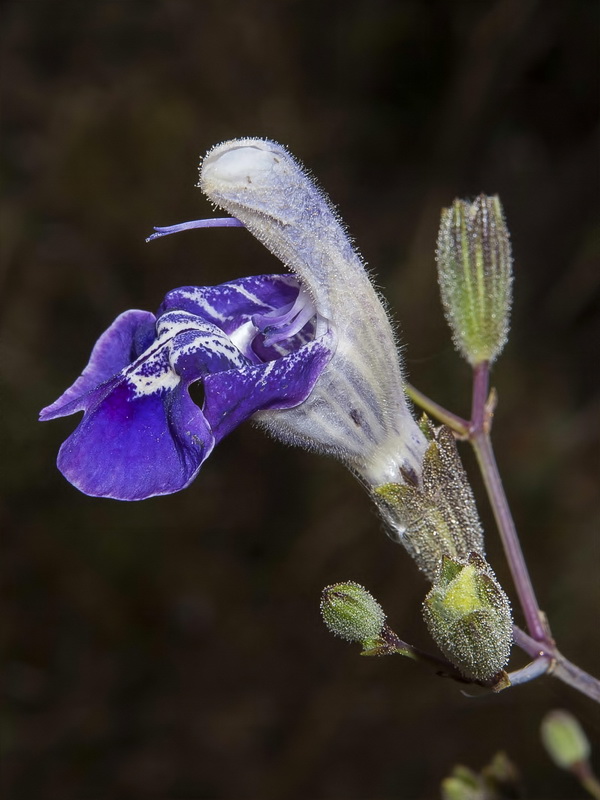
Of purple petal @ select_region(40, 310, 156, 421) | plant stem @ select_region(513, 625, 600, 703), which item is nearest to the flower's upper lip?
purple petal @ select_region(40, 310, 156, 421)

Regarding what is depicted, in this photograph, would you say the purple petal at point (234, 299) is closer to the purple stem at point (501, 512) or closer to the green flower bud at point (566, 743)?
the purple stem at point (501, 512)

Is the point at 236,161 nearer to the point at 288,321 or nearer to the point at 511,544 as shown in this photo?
the point at 288,321

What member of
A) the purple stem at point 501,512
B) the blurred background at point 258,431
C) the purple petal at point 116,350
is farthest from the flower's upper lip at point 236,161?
the blurred background at point 258,431

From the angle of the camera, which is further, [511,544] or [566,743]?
[566,743]

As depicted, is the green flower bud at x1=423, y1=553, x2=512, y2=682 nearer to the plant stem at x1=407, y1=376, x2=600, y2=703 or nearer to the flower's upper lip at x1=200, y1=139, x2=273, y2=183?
the plant stem at x1=407, y1=376, x2=600, y2=703

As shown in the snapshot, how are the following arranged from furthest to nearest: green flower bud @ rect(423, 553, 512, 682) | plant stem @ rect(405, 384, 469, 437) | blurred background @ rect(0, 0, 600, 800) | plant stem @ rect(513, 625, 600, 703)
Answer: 1. blurred background @ rect(0, 0, 600, 800)
2. plant stem @ rect(405, 384, 469, 437)
3. plant stem @ rect(513, 625, 600, 703)
4. green flower bud @ rect(423, 553, 512, 682)

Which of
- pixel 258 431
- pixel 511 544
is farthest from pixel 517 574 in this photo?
pixel 258 431
